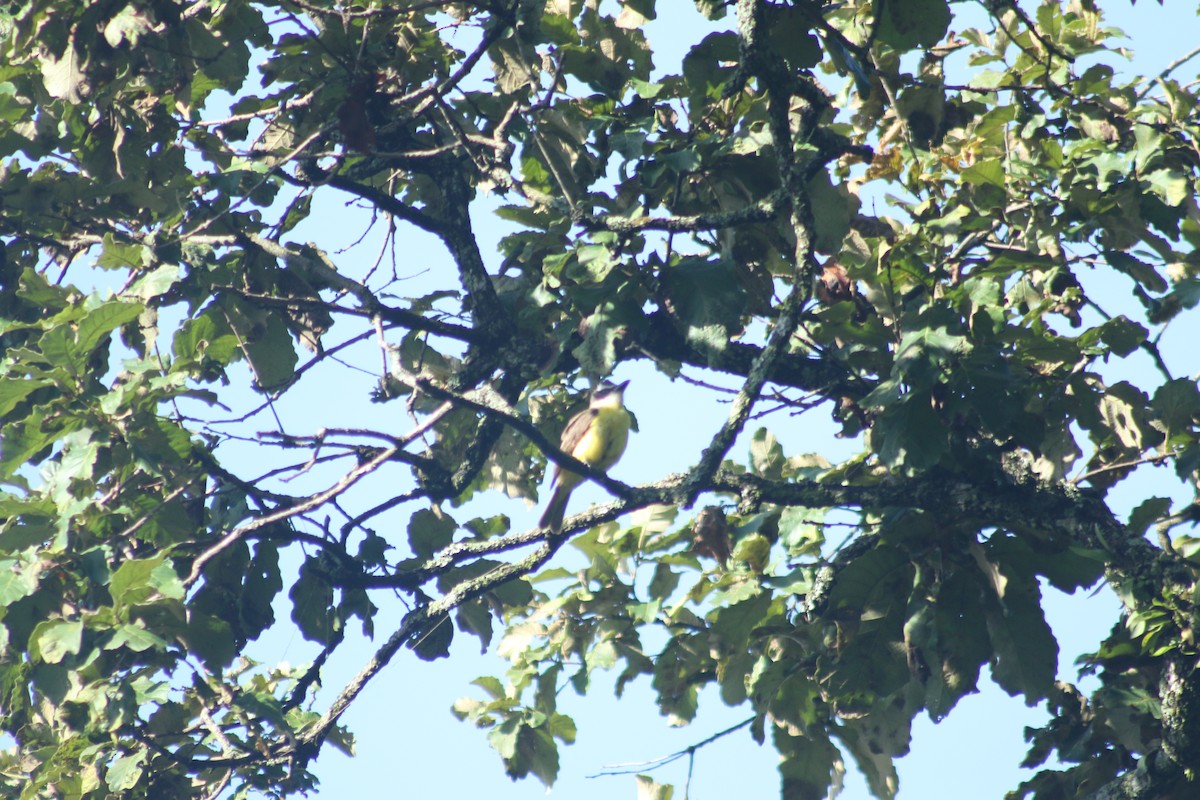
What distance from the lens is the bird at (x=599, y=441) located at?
21.0 ft

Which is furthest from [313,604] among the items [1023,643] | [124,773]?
[1023,643]

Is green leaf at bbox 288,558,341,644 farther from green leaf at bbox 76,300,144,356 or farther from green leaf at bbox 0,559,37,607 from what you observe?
green leaf at bbox 76,300,144,356

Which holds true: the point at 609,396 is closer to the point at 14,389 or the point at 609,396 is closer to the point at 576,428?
the point at 576,428

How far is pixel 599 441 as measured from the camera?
6.66 m

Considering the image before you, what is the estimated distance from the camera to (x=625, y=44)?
4301 mm

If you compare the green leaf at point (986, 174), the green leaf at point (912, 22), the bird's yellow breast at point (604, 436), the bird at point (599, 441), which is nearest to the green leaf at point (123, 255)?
the bird at point (599, 441)

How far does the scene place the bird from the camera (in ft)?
21.0

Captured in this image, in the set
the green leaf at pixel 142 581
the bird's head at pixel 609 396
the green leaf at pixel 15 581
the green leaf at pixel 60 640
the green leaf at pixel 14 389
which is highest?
the bird's head at pixel 609 396

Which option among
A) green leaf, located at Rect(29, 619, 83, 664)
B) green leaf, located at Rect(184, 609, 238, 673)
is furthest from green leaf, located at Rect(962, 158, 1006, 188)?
green leaf, located at Rect(29, 619, 83, 664)

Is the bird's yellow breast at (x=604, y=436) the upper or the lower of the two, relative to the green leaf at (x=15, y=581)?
upper

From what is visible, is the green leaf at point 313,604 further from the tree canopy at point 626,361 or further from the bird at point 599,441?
the bird at point 599,441

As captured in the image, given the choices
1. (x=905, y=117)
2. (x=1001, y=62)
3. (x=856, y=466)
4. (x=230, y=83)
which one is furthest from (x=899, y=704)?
(x=230, y=83)

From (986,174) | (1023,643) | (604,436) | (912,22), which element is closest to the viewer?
(912,22)

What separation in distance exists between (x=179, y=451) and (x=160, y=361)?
388mm
